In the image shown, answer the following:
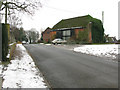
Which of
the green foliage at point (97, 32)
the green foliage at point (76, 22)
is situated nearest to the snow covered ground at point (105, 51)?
the green foliage at point (97, 32)

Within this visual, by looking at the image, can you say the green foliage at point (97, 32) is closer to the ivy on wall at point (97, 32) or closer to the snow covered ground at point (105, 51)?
the ivy on wall at point (97, 32)

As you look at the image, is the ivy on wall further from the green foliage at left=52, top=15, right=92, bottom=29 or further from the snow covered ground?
the snow covered ground

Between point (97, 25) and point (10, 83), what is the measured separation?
38.8 metres

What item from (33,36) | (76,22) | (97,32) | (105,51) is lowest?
(105,51)

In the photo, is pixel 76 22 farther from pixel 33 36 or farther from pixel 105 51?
pixel 33 36

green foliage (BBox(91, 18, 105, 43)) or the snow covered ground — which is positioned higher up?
green foliage (BBox(91, 18, 105, 43))

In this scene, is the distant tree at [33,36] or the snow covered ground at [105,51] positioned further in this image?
the distant tree at [33,36]

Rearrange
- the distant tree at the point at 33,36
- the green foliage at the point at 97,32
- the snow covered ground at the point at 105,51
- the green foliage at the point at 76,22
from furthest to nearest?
the distant tree at the point at 33,36
the green foliage at the point at 76,22
the green foliage at the point at 97,32
the snow covered ground at the point at 105,51

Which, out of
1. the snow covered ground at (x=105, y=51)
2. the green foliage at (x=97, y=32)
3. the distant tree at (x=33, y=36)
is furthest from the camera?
the distant tree at (x=33, y=36)

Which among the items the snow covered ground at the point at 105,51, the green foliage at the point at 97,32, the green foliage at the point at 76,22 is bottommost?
the snow covered ground at the point at 105,51

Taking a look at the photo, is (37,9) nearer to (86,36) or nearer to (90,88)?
(90,88)

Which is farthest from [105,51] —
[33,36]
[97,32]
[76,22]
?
[33,36]

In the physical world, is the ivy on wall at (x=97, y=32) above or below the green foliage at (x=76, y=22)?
below

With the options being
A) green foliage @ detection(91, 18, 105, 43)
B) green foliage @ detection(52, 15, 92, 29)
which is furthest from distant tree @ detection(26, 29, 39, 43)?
green foliage @ detection(91, 18, 105, 43)
